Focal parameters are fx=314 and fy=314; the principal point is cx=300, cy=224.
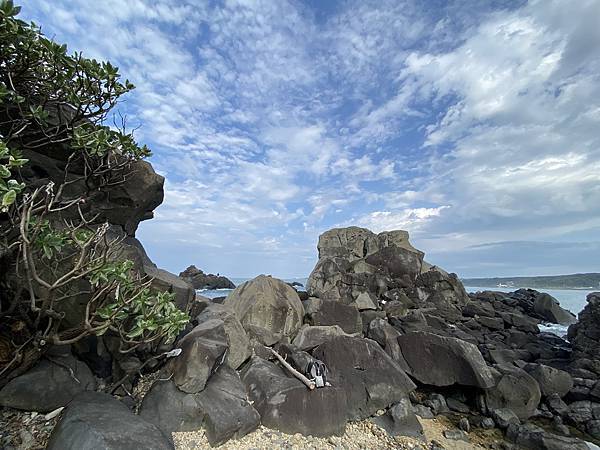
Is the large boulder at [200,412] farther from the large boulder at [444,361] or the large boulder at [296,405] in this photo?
the large boulder at [444,361]

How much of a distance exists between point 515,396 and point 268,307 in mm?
7624

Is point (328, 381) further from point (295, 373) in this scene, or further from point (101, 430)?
point (101, 430)

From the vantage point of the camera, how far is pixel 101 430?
3.60 m

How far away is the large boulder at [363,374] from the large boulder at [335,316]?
16.2 feet

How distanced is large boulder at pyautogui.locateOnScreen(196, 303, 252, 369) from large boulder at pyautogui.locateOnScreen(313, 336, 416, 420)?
2072 mm

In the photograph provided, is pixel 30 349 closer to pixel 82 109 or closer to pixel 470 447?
pixel 82 109

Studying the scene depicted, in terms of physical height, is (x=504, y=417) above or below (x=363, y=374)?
below

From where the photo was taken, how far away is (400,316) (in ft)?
61.9

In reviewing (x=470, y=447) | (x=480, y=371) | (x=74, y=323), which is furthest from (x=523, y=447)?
(x=74, y=323)

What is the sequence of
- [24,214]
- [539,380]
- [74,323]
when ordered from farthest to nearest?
[539,380]
[74,323]
[24,214]

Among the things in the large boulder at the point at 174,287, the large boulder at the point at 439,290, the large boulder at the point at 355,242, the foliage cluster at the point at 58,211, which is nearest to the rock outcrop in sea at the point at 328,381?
the large boulder at the point at 174,287

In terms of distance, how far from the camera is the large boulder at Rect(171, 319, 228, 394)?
5714mm

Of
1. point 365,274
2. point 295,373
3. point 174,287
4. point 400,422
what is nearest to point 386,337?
point 400,422

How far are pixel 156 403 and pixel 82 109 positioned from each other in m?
5.04
